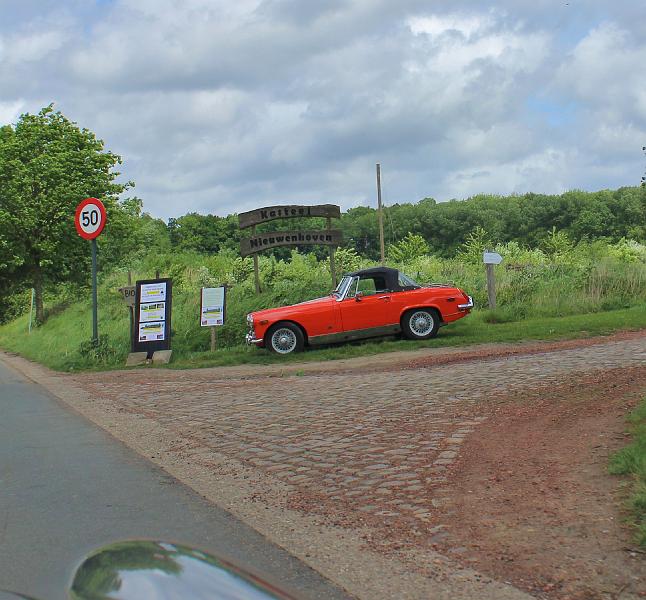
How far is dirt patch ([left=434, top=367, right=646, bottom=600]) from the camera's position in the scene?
164 inches

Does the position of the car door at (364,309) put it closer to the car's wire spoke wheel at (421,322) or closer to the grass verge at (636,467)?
the car's wire spoke wheel at (421,322)

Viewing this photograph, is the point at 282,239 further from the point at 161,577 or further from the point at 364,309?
the point at 161,577

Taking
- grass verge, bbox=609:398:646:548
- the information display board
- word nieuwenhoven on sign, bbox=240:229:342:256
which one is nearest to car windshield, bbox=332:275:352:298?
the information display board

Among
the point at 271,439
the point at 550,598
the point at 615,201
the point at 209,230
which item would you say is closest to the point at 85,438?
the point at 271,439

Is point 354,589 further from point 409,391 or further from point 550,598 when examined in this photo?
point 409,391

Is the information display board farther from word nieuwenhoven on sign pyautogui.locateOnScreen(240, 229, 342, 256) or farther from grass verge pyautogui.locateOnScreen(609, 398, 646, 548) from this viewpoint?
grass verge pyautogui.locateOnScreen(609, 398, 646, 548)

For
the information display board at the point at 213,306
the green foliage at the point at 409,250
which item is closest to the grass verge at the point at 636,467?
the information display board at the point at 213,306

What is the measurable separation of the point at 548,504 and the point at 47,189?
30270 mm

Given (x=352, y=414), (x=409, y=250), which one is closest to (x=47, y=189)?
(x=352, y=414)

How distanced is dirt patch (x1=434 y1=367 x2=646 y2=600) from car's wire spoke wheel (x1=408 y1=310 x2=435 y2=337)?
933 centimetres

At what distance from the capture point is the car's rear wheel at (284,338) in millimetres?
17500

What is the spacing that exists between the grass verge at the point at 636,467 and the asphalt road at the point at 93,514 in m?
1.85

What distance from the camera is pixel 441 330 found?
63.6 feet

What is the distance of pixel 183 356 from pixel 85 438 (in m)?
10.1
